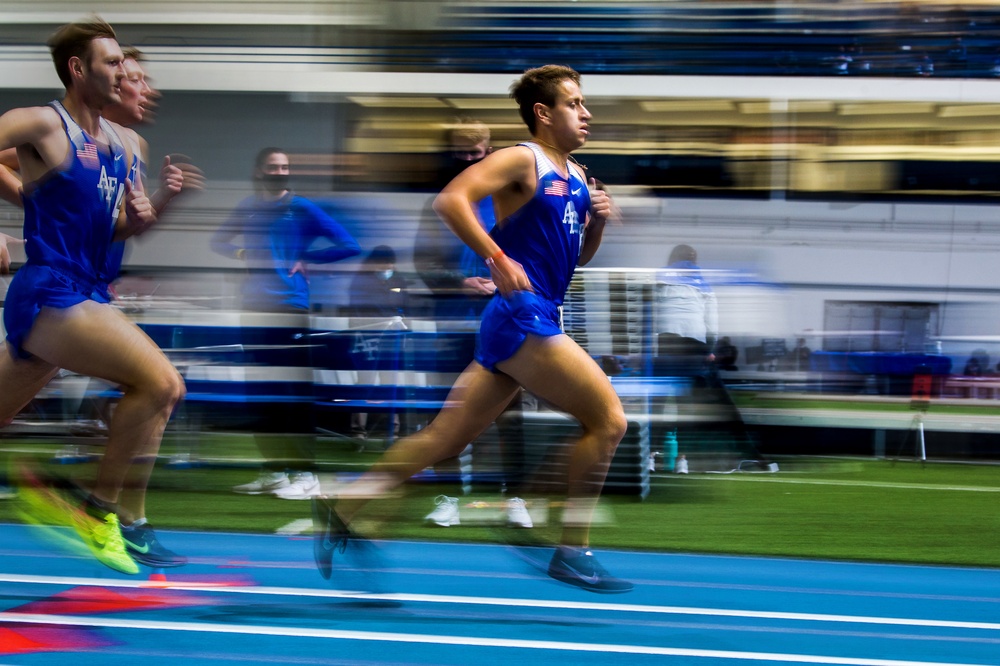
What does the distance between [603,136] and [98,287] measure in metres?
4.76

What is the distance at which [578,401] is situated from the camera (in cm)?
347

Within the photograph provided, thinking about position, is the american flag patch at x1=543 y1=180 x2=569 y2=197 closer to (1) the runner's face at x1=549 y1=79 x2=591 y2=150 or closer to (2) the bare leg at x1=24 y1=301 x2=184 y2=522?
(1) the runner's face at x1=549 y1=79 x2=591 y2=150

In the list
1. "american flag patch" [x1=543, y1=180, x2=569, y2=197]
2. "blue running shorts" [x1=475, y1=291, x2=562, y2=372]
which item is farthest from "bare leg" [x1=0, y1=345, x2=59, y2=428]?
"american flag patch" [x1=543, y1=180, x2=569, y2=197]

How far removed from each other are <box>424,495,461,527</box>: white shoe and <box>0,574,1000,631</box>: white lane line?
156cm

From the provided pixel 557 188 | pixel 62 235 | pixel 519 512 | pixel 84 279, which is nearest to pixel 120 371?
pixel 84 279

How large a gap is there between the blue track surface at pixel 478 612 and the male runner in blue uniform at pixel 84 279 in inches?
12.5

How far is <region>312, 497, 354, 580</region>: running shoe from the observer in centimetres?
364

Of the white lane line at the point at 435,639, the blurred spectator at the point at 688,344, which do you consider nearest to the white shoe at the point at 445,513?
the blurred spectator at the point at 688,344

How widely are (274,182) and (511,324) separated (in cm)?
305

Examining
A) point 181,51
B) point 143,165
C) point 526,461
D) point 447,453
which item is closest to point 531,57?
point 181,51

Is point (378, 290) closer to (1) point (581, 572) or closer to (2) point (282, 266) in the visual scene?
(2) point (282, 266)

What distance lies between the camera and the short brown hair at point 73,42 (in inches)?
142

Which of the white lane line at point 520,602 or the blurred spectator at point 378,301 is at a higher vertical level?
the blurred spectator at point 378,301

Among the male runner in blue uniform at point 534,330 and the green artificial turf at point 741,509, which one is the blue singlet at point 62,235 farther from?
the green artificial turf at point 741,509
